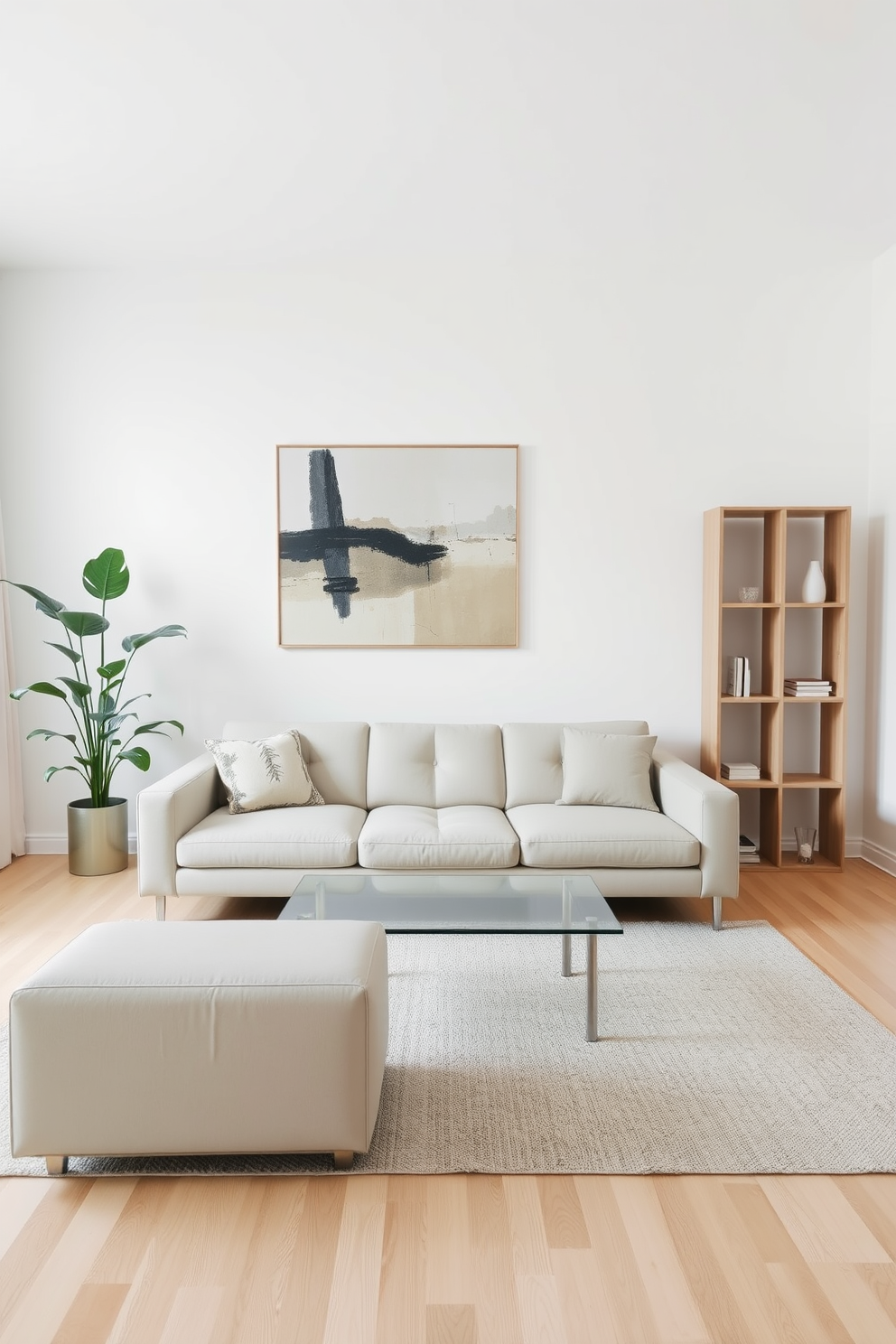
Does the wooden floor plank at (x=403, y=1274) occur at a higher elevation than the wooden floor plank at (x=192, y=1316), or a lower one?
lower

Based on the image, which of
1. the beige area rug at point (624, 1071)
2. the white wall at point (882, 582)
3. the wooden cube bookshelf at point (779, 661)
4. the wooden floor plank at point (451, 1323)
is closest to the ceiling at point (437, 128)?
the white wall at point (882, 582)

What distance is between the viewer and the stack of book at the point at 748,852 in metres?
4.44

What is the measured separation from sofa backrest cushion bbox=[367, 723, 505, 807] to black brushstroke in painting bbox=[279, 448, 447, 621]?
862 millimetres

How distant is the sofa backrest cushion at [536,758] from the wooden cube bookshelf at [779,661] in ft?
2.10

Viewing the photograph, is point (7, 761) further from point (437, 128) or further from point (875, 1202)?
point (875, 1202)

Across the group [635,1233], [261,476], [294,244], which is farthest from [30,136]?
[635,1233]

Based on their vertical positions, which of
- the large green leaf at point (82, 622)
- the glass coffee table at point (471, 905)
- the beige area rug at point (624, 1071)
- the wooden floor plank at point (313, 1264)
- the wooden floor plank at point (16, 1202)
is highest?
the large green leaf at point (82, 622)

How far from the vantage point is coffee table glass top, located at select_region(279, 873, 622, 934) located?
260 cm

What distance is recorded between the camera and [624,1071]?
8.17ft

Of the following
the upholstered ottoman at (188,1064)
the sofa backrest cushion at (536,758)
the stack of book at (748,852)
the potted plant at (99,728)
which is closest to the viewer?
the upholstered ottoman at (188,1064)

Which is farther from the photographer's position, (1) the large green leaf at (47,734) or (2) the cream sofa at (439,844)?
(1) the large green leaf at (47,734)

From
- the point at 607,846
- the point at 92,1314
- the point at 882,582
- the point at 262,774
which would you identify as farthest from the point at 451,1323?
the point at 882,582

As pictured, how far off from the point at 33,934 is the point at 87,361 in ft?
9.12

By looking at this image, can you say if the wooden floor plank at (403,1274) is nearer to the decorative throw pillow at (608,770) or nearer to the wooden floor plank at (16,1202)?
A: the wooden floor plank at (16,1202)
